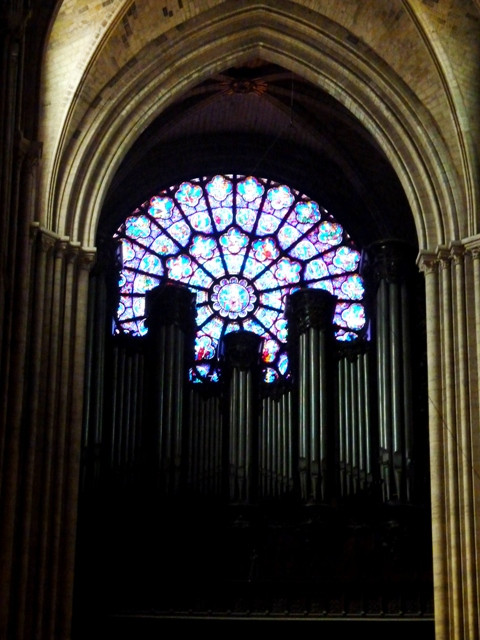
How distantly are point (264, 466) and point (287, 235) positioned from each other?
4229 millimetres

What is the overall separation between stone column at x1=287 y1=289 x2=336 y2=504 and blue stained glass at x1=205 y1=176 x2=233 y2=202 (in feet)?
8.17

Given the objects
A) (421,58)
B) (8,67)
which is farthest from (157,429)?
(8,67)

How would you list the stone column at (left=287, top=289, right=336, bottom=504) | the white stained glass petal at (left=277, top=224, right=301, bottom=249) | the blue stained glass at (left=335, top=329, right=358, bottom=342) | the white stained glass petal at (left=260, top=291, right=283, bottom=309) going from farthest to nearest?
the white stained glass petal at (left=277, top=224, right=301, bottom=249) → the white stained glass petal at (left=260, top=291, right=283, bottom=309) → the blue stained glass at (left=335, top=329, right=358, bottom=342) → the stone column at (left=287, top=289, right=336, bottom=504)

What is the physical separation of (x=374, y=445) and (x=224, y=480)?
85.4 inches

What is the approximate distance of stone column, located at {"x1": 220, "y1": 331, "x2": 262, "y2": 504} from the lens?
68.3 feet

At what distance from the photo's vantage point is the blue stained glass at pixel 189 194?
23578 millimetres

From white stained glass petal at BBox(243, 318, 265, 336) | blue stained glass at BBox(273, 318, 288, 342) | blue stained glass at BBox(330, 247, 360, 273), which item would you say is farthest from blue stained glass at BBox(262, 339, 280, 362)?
blue stained glass at BBox(330, 247, 360, 273)

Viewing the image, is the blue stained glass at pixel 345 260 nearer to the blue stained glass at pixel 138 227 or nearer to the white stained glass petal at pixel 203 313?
the white stained glass petal at pixel 203 313

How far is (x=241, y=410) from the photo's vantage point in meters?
21.3

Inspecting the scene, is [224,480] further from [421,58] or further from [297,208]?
[421,58]

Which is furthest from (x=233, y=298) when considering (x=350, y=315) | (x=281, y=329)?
(x=350, y=315)

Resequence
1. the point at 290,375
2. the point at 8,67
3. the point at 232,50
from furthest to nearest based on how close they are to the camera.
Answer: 1. the point at 290,375
2. the point at 232,50
3. the point at 8,67

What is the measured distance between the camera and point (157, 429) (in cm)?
2095

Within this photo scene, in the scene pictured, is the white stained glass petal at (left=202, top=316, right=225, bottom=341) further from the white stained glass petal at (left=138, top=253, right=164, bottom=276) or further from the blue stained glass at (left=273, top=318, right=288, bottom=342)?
the white stained glass petal at (left=138, top=253, right=164, bottom=276)
